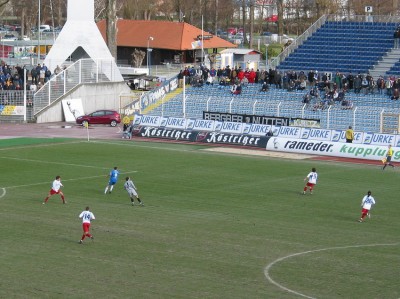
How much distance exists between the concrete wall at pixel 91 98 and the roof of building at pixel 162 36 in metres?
31.7

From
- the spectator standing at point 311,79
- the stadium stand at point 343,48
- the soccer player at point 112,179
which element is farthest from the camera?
the stadium stand at point 343,48

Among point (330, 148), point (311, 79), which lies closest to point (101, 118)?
point (311, 79)

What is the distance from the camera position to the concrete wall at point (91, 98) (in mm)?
73625

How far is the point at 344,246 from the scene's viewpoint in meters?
32.3

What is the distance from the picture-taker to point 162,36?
376ft

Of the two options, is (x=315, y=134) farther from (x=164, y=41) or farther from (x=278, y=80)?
(x=164, y=41)

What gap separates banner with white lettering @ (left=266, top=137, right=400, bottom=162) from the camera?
54.1 meters

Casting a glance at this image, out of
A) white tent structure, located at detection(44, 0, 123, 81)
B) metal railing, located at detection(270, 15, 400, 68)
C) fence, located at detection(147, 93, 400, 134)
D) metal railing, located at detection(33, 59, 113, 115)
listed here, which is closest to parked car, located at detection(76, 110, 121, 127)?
fence, located at detection(147, 93, 400, 134)

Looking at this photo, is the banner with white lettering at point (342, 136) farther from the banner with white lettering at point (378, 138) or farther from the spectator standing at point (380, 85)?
the spectator standing at point (380, 85)

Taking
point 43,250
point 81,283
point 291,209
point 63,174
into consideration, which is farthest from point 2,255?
point 63,174

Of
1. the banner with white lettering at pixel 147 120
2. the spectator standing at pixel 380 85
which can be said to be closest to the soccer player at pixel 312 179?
the banner with white lettering at pixel 147 120

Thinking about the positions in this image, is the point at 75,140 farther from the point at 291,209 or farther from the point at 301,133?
the point at 291,209

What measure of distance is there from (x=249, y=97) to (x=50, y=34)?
6942 cm

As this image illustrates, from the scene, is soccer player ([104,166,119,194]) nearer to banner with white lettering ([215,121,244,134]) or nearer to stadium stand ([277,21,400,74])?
banner with white lettering ([215,121,244,134])
